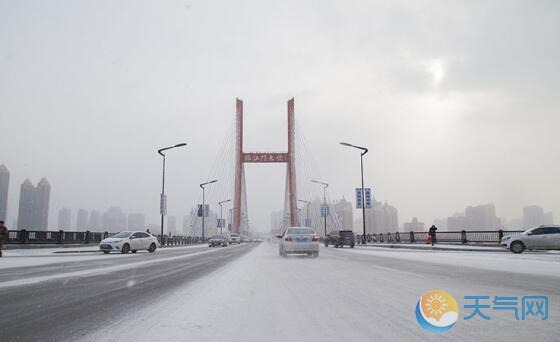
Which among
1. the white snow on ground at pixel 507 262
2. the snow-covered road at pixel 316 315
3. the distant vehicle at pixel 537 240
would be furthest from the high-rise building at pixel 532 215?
the snow-covered road at pixel 316 315

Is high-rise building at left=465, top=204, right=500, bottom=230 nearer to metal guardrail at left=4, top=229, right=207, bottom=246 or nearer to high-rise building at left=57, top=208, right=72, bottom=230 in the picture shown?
metal guardrail at left=4, top=229, right=207, bottom=246

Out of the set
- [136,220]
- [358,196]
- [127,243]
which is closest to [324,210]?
[358,196]

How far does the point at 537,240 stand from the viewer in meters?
23.0

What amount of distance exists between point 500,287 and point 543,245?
18.5m

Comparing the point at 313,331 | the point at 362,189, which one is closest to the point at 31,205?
the point at 362,189

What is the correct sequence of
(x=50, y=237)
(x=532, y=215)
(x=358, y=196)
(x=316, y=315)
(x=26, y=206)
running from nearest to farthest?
(x=316, y=315) → (x=50, y=237) → (x=358, y=196) → (x=532, y=215) → (x=26, y=206)

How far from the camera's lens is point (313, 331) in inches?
168

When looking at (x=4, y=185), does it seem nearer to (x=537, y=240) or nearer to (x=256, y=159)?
(x=256, y=159)

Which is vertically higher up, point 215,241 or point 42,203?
point 42,203

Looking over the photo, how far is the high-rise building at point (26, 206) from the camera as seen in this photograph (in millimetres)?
105875

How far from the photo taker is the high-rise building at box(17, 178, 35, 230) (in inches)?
4168

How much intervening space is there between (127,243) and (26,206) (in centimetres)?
9959

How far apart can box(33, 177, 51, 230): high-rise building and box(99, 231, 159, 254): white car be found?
93196 millimetres

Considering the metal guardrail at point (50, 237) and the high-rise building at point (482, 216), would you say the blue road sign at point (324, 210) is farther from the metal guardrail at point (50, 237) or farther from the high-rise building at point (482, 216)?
the metal guardrail at point (50, 237)
